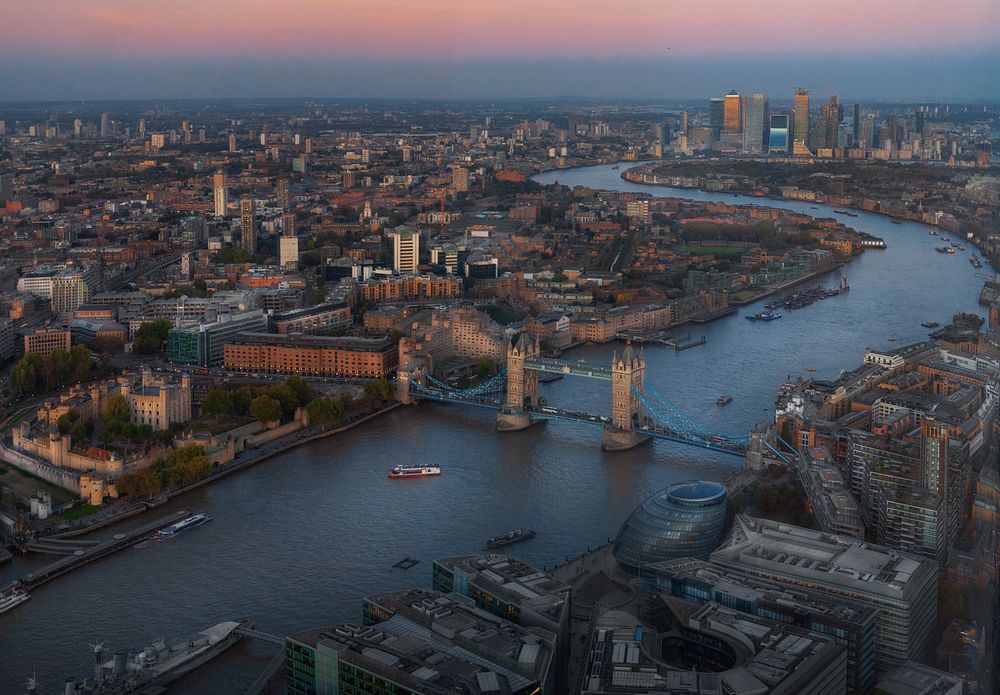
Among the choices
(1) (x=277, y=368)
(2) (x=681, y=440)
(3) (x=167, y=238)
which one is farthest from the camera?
(3) (x=167, y=238)

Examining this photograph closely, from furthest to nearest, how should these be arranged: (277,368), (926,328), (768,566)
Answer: (926,328)
(277,368)
(768,566)

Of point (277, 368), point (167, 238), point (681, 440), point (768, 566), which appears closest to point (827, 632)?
point (768, 566)

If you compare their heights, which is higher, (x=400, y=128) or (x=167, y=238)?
(x=400, y=128)

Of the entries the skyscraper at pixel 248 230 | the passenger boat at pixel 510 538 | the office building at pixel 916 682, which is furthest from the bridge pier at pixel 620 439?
the skyscraper at pixel 248 230

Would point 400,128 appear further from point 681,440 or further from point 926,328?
point 681,440

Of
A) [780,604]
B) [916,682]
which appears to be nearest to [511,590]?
[780,604]

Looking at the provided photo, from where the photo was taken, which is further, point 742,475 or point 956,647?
point 742,475

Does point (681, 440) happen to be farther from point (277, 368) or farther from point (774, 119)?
point (774, 119)
